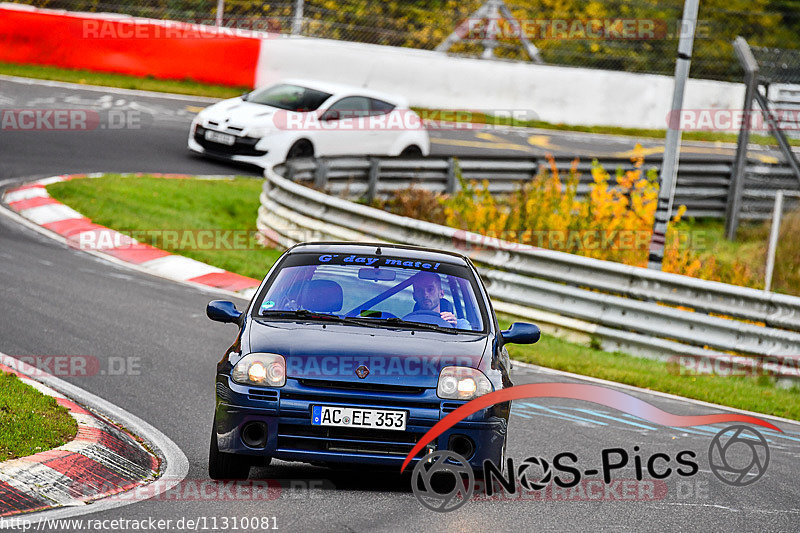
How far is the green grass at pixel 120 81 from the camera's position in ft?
82.3

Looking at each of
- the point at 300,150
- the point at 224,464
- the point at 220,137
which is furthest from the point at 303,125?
the point at 224,464

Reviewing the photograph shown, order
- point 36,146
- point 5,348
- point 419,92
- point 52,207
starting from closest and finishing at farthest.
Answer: point 5,348 < point 52,207 < point 36,146 < point 419,92

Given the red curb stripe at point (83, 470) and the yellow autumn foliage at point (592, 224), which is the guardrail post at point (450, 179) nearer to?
the yellow autumn foliage at point (592, 224)

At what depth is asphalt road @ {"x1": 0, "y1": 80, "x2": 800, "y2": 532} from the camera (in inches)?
253

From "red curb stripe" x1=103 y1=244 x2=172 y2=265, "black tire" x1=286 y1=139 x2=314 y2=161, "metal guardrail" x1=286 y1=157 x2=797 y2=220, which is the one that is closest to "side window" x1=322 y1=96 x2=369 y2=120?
"black tire" x1=286 y1=139 x2=314 y2=161

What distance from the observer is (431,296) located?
297 inches

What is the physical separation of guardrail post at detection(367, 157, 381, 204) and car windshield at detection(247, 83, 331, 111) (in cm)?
288


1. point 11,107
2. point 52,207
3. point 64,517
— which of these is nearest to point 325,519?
point 64,517

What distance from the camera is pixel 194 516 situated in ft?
20.0

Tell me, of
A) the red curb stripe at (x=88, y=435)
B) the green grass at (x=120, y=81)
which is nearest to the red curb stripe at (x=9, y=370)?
the red curb stripe at (x=88, y=435)

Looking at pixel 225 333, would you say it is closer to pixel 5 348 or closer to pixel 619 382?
pixel 5 348

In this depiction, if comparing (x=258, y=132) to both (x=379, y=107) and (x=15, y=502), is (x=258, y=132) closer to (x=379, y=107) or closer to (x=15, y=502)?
(x=379, y=107)

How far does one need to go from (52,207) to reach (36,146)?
3876 millimetres

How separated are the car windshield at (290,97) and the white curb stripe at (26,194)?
5.06 metres
